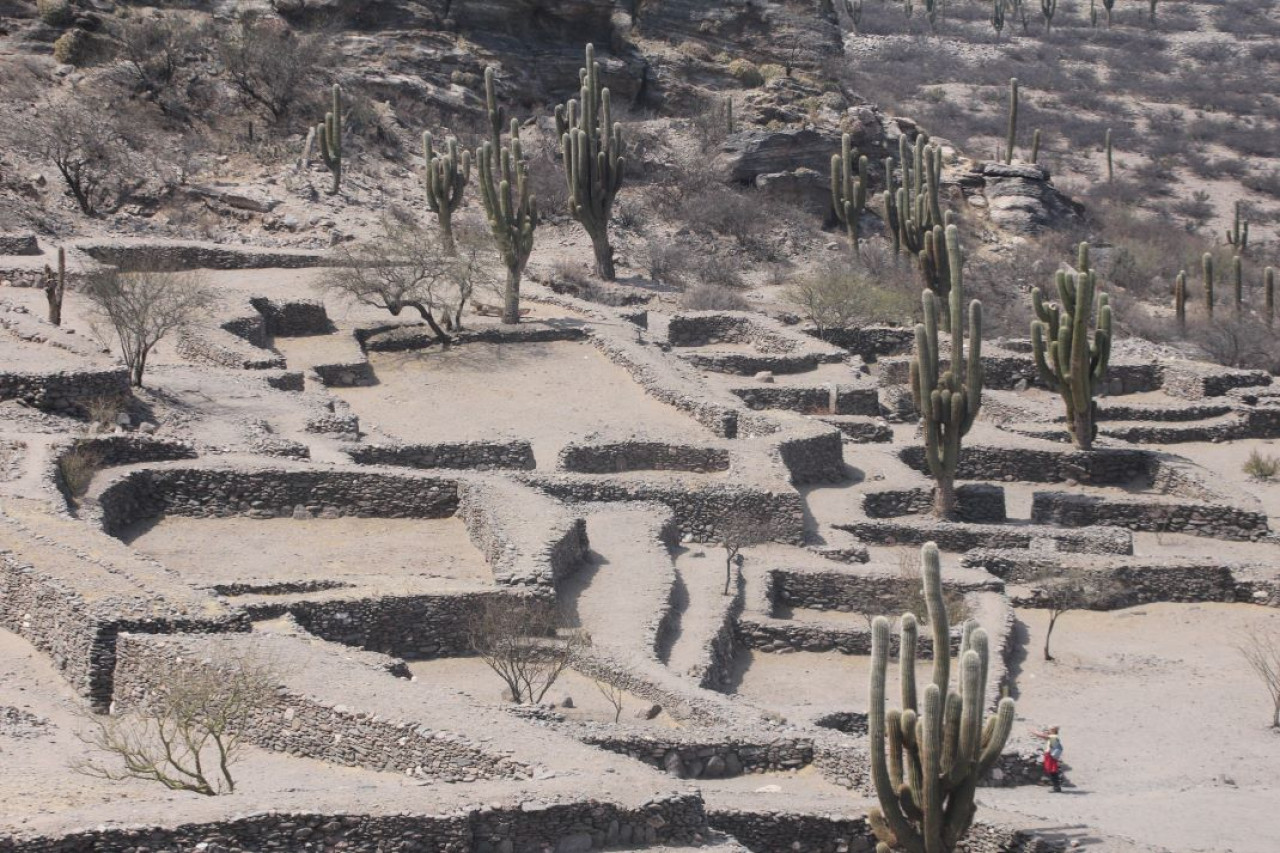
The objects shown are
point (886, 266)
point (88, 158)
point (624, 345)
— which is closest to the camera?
point (624, 345)

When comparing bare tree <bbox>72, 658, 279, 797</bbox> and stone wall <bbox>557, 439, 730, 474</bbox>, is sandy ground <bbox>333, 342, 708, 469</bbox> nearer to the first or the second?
stone wall <bbox>557, 439, 730, 474</bbox>

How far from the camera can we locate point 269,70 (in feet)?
178

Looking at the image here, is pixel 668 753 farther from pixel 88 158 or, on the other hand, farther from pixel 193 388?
pixel 88 158

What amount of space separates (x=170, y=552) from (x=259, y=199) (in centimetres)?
2509

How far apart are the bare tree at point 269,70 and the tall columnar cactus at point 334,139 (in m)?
4.90

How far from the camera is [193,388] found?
Result: 3167 cm

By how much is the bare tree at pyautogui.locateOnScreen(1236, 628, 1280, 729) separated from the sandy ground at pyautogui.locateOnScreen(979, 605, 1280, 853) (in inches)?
6.3

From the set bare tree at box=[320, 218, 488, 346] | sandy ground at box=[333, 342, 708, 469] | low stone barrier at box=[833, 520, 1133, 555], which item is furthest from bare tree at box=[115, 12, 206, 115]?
low stone barrier at box=[833, 520, 1133, 555]

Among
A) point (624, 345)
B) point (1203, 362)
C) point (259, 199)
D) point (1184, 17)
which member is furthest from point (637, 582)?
point (1184, 17)

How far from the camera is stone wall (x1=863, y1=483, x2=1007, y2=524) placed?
30.7m

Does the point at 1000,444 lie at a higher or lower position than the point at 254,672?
lower

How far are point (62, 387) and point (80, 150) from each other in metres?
20.7

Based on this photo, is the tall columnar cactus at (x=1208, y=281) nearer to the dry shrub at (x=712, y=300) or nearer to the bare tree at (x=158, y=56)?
the dry shrub at (x=712, y=300)

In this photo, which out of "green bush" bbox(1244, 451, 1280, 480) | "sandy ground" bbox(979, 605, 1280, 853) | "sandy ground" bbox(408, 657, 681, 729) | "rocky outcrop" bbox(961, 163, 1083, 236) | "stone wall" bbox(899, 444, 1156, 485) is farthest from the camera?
"rocky outcrop" bbox(961, 163, 1083, 236)
